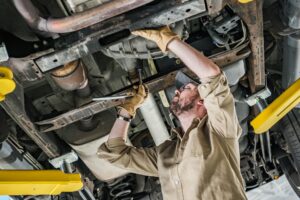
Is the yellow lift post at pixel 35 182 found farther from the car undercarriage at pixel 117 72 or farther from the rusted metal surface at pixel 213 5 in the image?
the rusted metal surface at pixel 213 5

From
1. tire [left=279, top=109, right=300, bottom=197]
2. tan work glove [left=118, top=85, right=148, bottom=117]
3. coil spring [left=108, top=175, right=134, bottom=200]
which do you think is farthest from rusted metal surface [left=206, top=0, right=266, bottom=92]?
coil spring [left=108, top=175, right=134, bottom=200]

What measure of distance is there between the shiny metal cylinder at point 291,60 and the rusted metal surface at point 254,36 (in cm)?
18

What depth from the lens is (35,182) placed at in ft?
9.45

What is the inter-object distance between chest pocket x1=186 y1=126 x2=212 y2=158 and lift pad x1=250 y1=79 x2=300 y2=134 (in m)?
0.67

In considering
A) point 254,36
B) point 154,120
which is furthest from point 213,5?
point 154,120

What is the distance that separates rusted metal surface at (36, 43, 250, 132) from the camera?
3.08 meters

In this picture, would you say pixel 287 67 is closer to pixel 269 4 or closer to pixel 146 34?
pixel 269 4

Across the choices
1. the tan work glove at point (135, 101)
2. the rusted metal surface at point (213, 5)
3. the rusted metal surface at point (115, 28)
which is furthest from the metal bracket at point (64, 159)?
the rusted metal surface at point (213, 5)

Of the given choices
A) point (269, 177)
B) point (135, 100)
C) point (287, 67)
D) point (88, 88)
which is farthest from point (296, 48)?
point (269, 177)

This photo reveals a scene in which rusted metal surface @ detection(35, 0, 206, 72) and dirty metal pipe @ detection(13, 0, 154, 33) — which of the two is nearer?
dirty metal pipe @ detection(13, 0, 154, 33)

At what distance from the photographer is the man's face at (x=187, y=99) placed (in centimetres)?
283

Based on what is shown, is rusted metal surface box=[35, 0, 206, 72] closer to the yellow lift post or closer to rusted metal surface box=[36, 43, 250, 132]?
rusted metal surface box=[36, 43, 250, 132]

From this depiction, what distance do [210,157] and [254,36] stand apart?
73cm

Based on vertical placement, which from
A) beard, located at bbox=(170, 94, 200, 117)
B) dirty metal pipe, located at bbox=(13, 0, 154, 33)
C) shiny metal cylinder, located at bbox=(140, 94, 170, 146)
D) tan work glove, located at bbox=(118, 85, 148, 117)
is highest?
dirty metal pipe, located at bbox=(13, 0, 154, 33)
